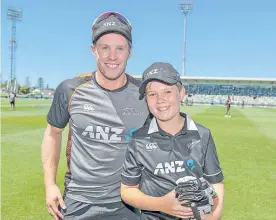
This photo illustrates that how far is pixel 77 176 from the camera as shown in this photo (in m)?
2.55

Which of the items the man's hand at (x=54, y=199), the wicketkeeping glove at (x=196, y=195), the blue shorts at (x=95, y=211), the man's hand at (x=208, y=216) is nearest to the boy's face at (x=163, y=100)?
the wicketkeeping glove at (x=196, y=195)

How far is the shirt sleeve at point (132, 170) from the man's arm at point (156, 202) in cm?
4

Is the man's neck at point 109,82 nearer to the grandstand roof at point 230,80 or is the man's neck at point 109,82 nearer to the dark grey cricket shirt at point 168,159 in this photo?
the dark grey cricket shirt at point 168,159

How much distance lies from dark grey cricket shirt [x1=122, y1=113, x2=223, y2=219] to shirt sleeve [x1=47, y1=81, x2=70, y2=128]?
690 millimetres

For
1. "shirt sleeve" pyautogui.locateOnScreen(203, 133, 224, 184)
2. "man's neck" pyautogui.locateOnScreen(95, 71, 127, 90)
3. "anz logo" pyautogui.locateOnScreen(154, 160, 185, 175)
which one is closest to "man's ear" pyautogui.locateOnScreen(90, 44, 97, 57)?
"man's neck" pyautogui.locateOnScreen(95, 71, 127, 90)

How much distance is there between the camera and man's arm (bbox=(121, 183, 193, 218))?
1946 mm

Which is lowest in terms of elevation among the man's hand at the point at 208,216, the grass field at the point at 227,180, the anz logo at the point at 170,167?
the grass field at the point at 227,180

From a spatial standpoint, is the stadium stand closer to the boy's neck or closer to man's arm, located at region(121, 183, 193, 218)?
the boy's neck

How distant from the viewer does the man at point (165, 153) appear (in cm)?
219

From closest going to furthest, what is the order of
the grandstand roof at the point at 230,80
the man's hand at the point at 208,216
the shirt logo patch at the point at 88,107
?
1. the man's hand at the point at 208,216
2. the shirt logo patch at the point at 88,107
3. the grandstand roof at the point at 230,80

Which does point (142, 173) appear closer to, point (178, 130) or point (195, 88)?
point (178, 130)

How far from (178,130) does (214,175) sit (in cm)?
38

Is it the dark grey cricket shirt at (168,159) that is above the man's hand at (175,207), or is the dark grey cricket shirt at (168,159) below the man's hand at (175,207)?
above

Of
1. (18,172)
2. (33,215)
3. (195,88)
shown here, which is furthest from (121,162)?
(195,88)
